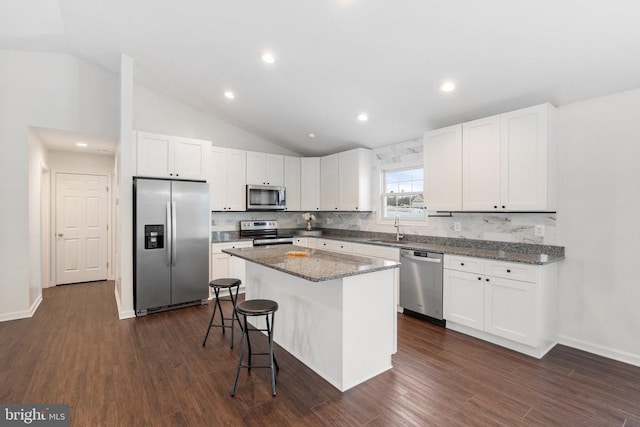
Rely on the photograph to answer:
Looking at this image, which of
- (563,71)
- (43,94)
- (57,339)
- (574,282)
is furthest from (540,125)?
(43,94)

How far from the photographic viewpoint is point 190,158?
445 centimetres

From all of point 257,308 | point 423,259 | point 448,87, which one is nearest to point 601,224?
point 423,259

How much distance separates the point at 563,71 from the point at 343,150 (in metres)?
3.46

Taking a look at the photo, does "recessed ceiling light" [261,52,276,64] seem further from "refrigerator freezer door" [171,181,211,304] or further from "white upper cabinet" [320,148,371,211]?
"white upper cabinet" [320,148,371,211]

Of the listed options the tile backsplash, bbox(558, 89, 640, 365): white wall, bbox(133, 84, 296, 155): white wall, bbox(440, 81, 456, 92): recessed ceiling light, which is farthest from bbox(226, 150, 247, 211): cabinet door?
bbox(558, 89, 640, 365): white wall

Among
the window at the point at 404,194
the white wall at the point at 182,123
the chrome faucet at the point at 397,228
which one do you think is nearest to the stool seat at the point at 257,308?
the chrome faucet at the point at 397,228

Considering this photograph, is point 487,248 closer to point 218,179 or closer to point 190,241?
point 190,241

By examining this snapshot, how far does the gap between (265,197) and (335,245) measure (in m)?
1.53

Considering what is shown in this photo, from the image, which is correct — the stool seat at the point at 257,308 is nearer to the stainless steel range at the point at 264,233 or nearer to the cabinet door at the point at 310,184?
the stainless steel range at the point at 264,233

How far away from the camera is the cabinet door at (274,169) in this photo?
5.56 metres

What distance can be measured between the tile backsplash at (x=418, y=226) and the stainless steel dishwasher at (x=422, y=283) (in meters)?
0.68

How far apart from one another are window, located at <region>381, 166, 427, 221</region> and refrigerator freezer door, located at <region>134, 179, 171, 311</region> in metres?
3.32

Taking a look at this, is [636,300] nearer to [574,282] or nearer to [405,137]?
[574,282]

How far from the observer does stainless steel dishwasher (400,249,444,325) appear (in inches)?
141
